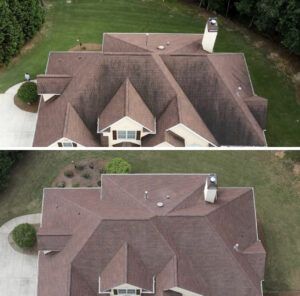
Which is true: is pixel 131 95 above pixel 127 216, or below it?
above

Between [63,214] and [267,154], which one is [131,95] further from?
[267,154]

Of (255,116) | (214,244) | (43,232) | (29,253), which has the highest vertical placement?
(255,116)

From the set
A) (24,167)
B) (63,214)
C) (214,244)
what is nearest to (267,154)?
(214,244)

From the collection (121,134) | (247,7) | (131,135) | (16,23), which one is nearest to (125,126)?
(121,134)

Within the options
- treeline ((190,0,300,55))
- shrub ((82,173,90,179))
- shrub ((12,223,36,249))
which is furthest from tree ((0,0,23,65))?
treeline ((190,0,300,55))

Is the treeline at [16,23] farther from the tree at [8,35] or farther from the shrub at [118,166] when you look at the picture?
the shrub at [118,166]

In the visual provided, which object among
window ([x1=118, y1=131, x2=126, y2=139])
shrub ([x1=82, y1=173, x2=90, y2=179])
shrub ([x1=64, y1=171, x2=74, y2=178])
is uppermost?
window ([x1=118, y1=131, x2=126, y2=139])

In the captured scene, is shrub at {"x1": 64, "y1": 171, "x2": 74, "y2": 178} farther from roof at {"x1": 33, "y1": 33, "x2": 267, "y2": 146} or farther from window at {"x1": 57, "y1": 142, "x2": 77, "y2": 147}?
roof at {"x1": 33, "y1": 33, "x2": 267, "y2": 146}
